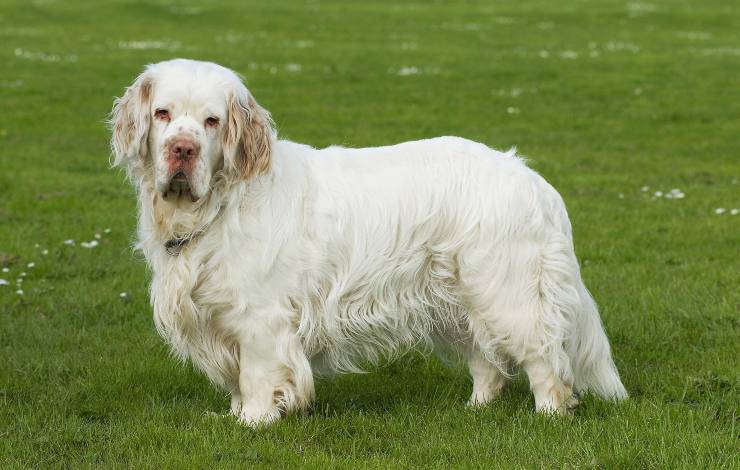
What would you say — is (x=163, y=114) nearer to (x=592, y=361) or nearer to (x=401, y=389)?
(x=401, y=389)

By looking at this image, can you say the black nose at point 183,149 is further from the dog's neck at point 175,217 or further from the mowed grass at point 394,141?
the mowed grass at point 394,141

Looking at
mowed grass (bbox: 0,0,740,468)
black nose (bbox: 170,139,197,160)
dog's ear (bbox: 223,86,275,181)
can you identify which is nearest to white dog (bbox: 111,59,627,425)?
dog's ear (bbox: 223,86,275,181)

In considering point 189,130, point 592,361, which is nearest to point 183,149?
point 189,130

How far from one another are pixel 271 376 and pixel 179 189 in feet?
3.46

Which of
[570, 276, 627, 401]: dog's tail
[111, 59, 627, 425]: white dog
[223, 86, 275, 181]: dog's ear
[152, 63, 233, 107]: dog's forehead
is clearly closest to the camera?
[152, 63, 233, 107]: dog's forehead

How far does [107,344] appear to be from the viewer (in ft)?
23.3

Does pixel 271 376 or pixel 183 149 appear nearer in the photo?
pixel 183 149

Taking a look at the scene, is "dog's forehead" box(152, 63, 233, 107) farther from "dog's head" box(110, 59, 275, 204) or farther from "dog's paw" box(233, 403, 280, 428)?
"dog's paw" box(233, 403, 280, 428)

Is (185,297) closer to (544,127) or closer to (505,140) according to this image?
(505,140)

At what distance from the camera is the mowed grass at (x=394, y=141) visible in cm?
526

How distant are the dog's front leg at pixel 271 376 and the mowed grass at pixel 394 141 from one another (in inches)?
5.0

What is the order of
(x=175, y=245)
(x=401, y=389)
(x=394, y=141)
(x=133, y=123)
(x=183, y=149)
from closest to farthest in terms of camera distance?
(x=183, y=149)
(x=133, y=123)
(x=175, y=245)
(x=401, y=389)
(x=394, y=141)

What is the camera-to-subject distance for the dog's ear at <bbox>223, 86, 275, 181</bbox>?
5.28 metres

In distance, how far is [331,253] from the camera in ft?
18.1
